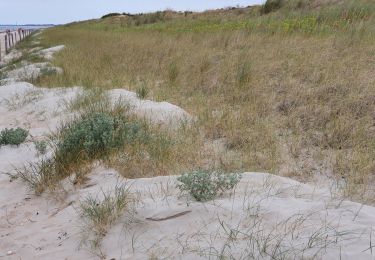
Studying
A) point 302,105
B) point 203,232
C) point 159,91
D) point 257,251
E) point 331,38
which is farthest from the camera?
point 331,38

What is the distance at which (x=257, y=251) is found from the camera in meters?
2.37

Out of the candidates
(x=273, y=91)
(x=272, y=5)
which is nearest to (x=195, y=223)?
(x=273, y=91)

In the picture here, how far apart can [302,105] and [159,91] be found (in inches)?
106

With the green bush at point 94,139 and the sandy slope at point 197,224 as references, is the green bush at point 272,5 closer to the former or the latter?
the green bush at point 94,139

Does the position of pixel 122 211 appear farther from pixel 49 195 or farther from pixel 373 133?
pixel 373 133

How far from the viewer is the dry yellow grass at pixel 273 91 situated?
3982 millimetres

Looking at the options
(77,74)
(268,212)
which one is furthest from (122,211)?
(77,74)

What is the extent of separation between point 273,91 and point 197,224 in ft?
12.6

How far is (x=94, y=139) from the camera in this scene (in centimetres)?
435

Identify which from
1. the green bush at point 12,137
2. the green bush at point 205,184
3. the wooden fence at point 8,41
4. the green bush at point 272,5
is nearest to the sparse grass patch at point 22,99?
the green bush at point 12,137

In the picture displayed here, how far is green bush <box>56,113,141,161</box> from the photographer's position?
4230 millimetres

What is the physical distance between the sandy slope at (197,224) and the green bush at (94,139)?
365mm

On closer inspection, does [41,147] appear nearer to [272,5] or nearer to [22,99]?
[22,99]

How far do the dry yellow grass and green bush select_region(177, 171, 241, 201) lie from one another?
0.70 m
